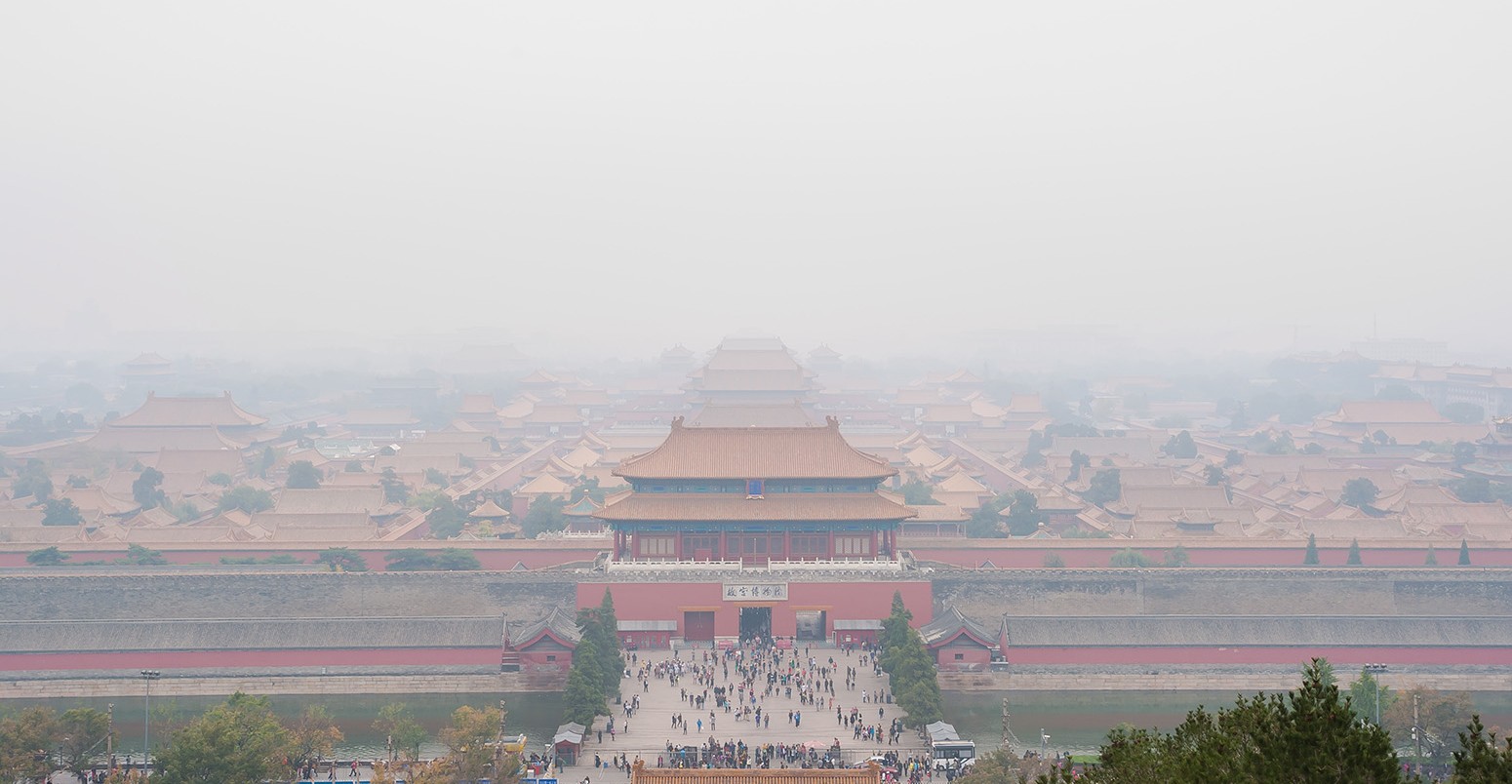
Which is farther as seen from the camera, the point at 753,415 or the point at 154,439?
the point at 154,439

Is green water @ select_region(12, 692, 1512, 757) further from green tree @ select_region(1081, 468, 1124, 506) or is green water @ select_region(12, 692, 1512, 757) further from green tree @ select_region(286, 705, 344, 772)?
green tree @ select_region(1081, 468, 1124, 506)

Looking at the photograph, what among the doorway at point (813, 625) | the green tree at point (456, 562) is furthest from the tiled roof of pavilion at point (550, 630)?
the doorway at point (813, 625)

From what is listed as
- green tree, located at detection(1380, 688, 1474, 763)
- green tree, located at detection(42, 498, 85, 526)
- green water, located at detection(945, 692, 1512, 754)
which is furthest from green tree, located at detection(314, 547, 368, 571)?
green tree, located at detection(1380, 688, 1474, 763)

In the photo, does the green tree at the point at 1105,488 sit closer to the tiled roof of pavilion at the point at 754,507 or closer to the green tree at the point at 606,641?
the tiled roof of pavilion at the point at 754,507

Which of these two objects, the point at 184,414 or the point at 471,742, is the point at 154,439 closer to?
the point at 184,414

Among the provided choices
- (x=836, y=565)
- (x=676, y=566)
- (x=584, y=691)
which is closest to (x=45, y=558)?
(x=676, y=566)
